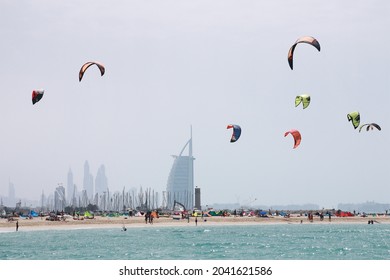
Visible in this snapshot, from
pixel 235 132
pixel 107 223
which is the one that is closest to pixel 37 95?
pixel 235 132

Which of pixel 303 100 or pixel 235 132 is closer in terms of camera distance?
pixel 303 100

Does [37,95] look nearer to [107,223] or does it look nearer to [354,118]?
[354,118]

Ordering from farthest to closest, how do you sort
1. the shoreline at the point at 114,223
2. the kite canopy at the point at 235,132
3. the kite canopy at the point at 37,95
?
the shoreline at the point at 114,223, the kite canopy at the point at 235,132, the kite canopy at the point at 37,95

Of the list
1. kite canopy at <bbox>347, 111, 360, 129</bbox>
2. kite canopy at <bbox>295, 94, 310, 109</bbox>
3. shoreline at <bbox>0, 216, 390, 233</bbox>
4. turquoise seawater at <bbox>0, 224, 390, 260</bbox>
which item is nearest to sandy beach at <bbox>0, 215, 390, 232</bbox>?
shoreline at <bbox>0, 216, 390, 233</bbox>

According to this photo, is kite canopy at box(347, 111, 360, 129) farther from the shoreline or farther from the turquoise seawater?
the shoreline

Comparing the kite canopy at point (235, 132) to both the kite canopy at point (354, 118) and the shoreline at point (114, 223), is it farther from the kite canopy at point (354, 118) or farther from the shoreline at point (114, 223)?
the shoreline at point (114, 223)

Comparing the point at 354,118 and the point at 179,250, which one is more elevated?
the point at 354,118

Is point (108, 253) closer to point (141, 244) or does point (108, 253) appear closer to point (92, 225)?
point (141, 244)

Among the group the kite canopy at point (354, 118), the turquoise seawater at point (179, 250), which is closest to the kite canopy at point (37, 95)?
the turquoise seawater at point (179, 250)

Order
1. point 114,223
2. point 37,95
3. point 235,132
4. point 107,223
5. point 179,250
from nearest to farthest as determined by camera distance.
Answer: point 37,95 < point 179,250 < point 235,132 < point 107,223 < point 114,223

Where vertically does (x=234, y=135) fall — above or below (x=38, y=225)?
above

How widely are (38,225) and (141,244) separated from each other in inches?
993

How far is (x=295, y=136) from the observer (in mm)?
34312
